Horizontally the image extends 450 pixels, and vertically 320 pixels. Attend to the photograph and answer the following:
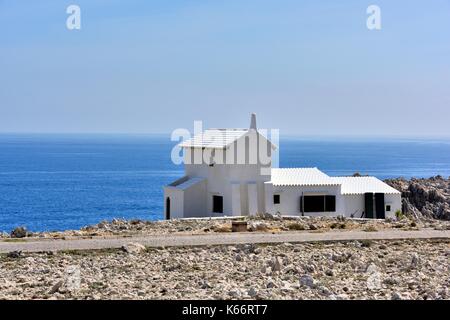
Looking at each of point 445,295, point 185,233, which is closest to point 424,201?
point 185,233

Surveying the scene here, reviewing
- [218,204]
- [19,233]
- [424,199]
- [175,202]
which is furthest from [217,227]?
[424,199]

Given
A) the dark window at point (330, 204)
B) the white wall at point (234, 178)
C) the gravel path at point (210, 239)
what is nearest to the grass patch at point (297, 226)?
the gravel path at point (210, 239)

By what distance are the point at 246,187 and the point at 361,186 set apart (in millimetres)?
6447

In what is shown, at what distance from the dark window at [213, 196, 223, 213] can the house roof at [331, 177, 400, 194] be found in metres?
5.44

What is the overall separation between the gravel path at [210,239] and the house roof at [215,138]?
1234 centimetres

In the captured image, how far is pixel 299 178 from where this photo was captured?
135 ft

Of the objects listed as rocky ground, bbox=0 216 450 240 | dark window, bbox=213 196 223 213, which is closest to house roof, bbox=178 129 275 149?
dark window, bbox=213 196 223 213

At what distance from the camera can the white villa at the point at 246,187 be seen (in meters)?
39.7

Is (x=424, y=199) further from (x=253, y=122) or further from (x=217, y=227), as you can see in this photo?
(x=217, y=227)

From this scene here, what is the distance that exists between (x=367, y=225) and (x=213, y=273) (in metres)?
11.6

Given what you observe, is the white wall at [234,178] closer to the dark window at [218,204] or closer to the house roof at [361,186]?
the dark window at [218,204]

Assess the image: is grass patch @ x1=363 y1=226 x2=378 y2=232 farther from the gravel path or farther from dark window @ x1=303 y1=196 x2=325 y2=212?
dark window @ x1=303 y1=196 x2=325 y2=212

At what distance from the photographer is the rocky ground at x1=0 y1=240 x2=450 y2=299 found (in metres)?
18.0
